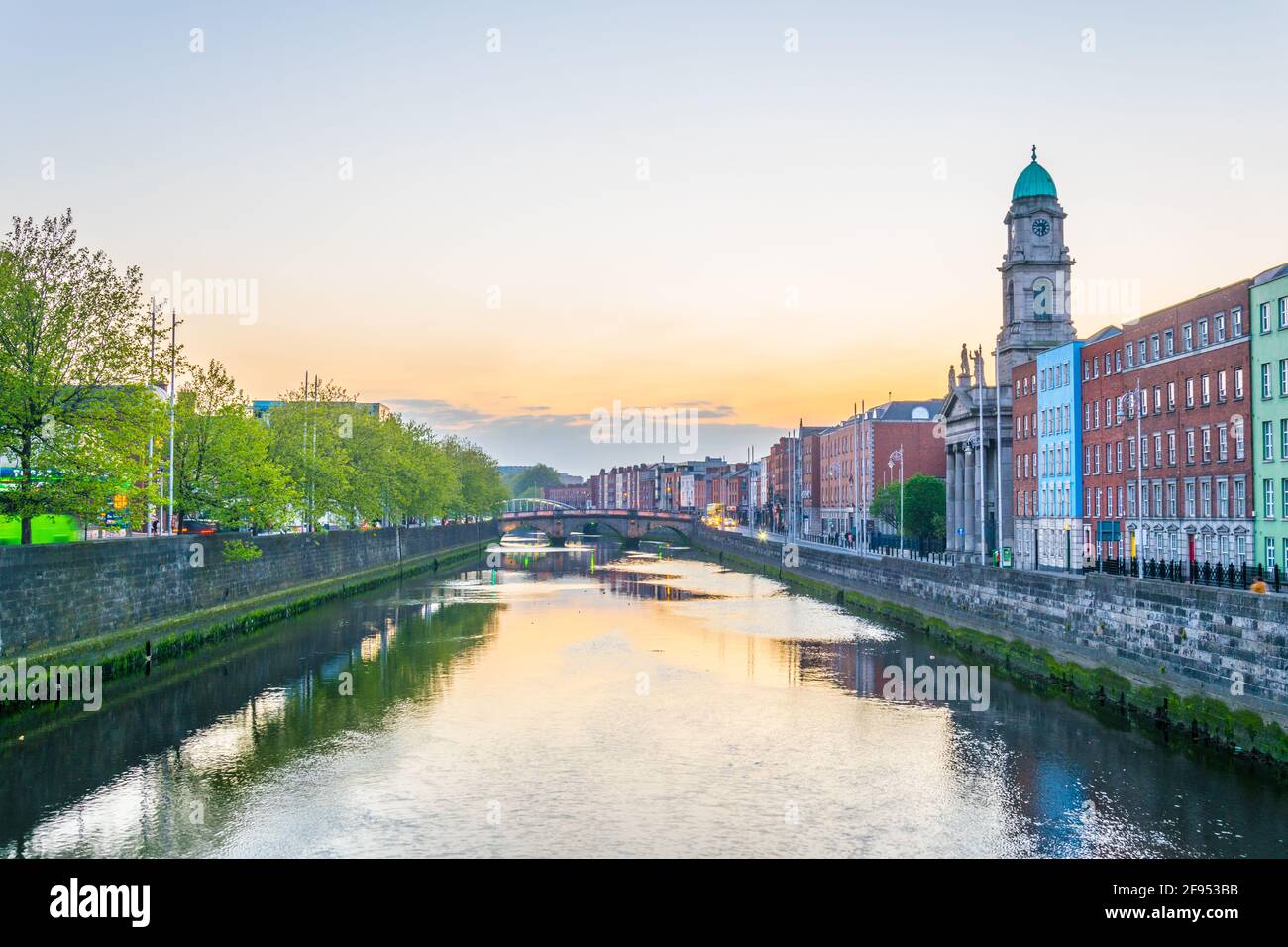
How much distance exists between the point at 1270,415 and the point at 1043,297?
131 ft

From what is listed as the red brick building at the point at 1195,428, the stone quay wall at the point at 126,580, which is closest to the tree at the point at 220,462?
the stone quay wall at the point at 126,580

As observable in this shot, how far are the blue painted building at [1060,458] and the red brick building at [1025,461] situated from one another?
1.20m

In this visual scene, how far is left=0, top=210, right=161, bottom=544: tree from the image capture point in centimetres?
3628

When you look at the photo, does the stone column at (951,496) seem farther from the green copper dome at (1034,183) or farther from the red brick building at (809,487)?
the red brick building at (809,487)

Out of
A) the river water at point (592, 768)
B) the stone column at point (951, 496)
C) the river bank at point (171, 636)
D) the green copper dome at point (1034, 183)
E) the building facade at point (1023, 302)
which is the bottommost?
the river water at point (592, 768)

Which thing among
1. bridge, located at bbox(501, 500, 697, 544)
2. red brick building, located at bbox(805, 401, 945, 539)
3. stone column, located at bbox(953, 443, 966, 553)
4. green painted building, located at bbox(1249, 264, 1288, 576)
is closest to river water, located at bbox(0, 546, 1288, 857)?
green painted building, located at bbox(1249, 264, 1288, 576)

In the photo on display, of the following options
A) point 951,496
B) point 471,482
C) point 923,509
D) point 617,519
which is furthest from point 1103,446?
point 617,519

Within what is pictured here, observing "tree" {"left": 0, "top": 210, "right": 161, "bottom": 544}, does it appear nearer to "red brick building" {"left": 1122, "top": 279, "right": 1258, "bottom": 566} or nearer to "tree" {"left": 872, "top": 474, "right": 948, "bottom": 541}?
"red brick building" {"left": 1122, "top": 279, "right": 1258, "bottom": 566}

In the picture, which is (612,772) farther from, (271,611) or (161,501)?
(271,611)

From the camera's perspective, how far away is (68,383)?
126 ft

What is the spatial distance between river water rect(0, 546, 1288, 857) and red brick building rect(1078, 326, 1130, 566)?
74.9ft

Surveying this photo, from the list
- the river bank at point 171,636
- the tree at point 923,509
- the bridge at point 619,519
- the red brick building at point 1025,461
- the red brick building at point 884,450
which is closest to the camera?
the river bank at point 171,636

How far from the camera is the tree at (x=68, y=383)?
36281 mm
